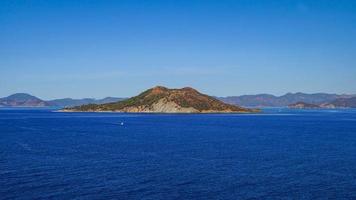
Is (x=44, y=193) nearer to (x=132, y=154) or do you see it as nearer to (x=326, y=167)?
(x=132, y=154)

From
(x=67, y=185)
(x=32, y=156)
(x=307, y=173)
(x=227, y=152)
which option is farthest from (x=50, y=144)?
(x=307, y=173)

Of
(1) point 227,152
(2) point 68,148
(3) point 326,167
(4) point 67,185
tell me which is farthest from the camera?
(2) point 68,148

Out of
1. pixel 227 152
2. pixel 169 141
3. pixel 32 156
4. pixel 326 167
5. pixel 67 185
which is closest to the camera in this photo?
pixel 67 185

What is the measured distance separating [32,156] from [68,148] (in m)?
17.6

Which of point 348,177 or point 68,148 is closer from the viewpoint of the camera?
point 348,177

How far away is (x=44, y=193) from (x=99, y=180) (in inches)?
423

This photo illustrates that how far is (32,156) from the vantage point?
307ft

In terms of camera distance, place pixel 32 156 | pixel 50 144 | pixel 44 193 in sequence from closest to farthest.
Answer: pixel 44 193, pixel 32 156, pixel 50 144

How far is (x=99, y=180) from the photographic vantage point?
2694 inches

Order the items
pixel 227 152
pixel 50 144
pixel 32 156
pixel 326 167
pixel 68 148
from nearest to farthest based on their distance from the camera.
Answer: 1. pixel 326 167
2. pixel 32 156
3. pixel 227 152
4. pixel 68 148
5. pixel 50 144

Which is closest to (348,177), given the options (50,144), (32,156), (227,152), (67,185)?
(227,152)

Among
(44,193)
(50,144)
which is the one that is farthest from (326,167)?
(50,144)

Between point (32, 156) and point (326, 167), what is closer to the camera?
point (326, 167)

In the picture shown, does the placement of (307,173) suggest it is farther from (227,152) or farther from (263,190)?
(227,152)
